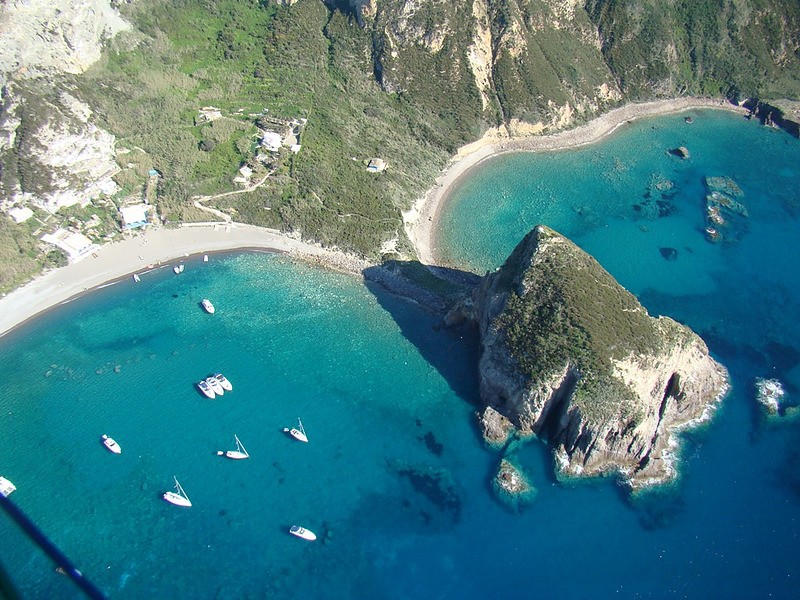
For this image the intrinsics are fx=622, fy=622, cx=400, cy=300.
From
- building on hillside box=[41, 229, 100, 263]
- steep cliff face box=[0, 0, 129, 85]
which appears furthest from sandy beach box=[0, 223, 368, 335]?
steep cliff face box=[0, 0, 129, 85]

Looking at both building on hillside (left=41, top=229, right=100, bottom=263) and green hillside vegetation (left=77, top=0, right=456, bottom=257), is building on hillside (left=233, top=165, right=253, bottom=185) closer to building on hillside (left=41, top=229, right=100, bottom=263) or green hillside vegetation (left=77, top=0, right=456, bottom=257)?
green hillside vegetation (left=77, top=0, right=456, bottom=257)

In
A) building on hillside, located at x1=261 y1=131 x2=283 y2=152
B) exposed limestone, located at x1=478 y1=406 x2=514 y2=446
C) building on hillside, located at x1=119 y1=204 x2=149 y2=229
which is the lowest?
exposed limestone, located at x1=478 y1=406 x2=514 y2=446

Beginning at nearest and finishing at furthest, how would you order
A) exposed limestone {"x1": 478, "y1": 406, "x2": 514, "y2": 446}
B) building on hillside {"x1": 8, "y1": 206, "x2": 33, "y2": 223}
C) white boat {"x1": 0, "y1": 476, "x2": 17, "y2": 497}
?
white boat {"x1": 0, "y1": 476, "x2": 17, "y2": 497}, exposed limestone {"x1": 478, "y1": 406, "x2": 514, "y2": 446}, building on hillside {"x1": 8, "y1": 206, "x2": 33, "y2": 223}

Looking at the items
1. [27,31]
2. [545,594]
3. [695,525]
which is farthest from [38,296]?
[695,525]

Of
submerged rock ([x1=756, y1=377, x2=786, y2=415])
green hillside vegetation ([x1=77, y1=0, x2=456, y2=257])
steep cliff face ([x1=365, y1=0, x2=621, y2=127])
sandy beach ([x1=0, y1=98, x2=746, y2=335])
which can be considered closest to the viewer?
submerged rock ([x1=756, y1=377, x2=786, y2=415])

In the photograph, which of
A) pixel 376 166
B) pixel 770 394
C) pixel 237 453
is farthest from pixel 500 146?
pixel 237 453

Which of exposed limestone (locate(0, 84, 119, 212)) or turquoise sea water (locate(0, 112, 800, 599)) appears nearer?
turquoise sea water (locate(0, 112, 800, 599))

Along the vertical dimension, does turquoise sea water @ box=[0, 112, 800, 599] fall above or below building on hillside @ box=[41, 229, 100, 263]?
below
